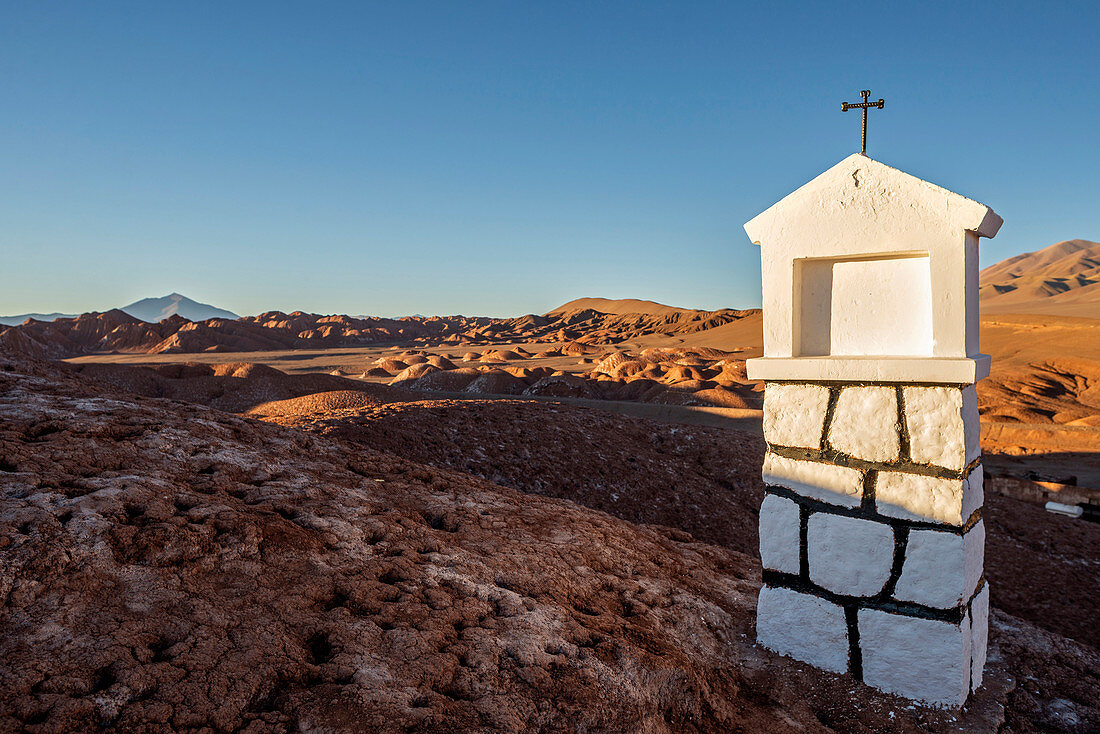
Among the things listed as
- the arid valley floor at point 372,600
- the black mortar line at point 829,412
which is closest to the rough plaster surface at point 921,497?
the black mortar line at point 829,412

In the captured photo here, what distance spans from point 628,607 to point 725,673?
0.53 meters

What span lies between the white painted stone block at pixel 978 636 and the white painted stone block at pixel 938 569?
21cm

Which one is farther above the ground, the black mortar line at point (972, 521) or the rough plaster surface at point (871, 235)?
the rough plaster surface at point (871, 235)

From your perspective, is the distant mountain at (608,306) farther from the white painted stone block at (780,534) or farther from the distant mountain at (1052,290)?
the white painted stone block at (780,534)

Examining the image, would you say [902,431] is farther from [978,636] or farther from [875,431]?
[978,636]

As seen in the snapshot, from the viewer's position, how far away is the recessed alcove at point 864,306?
280 centimetres

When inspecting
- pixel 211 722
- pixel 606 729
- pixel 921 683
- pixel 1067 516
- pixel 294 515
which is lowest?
pixel 1067 516

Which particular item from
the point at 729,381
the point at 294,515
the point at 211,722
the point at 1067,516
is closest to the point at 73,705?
the point at 211,722

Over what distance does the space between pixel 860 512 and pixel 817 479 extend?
23 cm

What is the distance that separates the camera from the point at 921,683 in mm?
2758

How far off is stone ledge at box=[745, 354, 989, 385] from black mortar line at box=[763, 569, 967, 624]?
1.00m

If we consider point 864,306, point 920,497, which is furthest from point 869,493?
point 864,306

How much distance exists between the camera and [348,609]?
2.36m

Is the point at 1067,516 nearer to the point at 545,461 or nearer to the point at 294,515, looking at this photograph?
the point at 545,461
